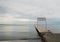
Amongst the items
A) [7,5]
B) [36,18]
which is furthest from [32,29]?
[7,5]

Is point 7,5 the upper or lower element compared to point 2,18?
upper

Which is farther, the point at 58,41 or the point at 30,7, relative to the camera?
the point at 30,7

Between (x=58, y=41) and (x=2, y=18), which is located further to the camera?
(x=2, y=18)

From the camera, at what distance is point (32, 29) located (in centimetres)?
891

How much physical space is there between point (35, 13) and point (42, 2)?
0.75 meters

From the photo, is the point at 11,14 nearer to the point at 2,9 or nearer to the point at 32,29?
the point at 2,9

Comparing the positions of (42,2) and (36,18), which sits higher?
(42,2)

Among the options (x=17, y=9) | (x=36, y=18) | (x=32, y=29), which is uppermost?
(x=17, y=9)

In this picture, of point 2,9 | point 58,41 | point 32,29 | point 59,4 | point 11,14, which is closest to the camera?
point 58,41

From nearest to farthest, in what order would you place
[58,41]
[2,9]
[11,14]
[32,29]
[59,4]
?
Answer: [58,41]
[59,4]
[2,9]
[11,14]
[32,29]

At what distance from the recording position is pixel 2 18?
23.8 feet

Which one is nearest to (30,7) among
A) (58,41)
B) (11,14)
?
(11,14)

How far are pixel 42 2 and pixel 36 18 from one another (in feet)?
2.94

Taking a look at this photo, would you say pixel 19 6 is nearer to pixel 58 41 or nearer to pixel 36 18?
pixel 36 18
